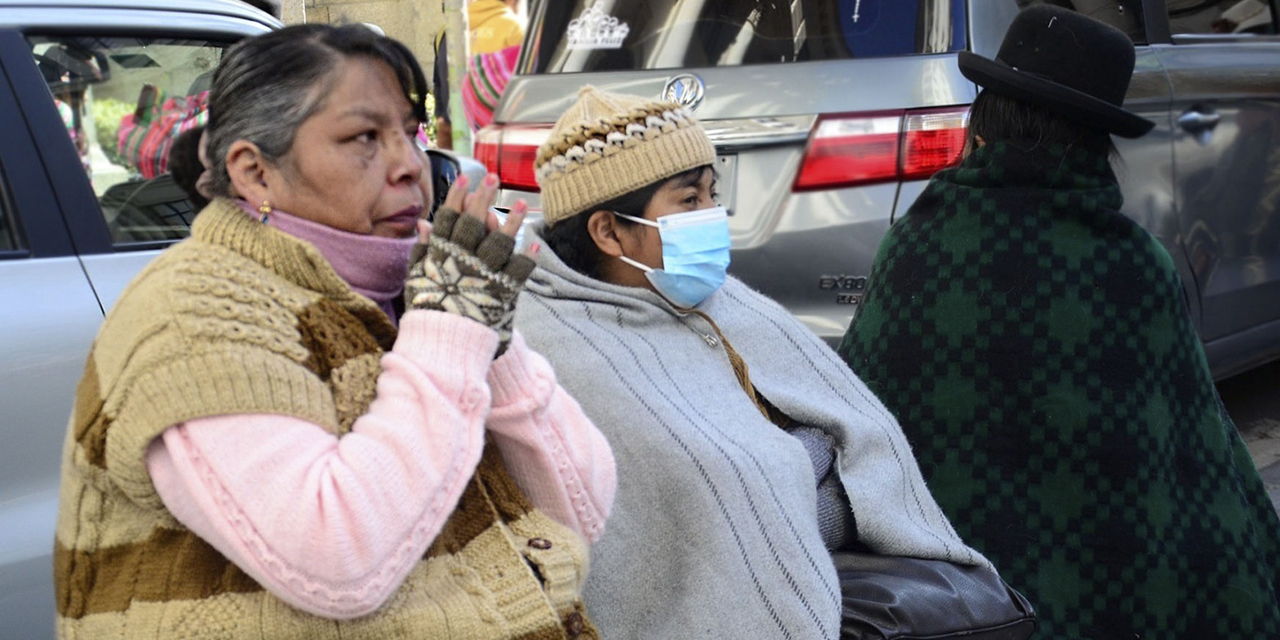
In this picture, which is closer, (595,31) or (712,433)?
(712,433)

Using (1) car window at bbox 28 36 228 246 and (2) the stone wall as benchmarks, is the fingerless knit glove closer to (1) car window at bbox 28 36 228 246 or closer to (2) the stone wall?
(1) car window at bbox 28 36 228 246

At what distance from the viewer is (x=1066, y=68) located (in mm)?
2918

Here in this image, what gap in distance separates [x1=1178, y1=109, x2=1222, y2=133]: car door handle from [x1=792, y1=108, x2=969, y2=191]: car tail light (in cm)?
135

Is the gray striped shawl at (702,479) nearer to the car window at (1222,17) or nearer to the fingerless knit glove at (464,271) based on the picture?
the fingerless knit glove at (464,271)

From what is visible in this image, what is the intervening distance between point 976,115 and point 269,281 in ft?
5.99

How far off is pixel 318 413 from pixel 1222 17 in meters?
5.29

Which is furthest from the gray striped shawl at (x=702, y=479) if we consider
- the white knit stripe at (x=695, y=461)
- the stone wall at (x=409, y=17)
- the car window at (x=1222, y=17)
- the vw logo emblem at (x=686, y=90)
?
the stone wall at (x=409, y=17)

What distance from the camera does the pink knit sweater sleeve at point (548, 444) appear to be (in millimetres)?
1812

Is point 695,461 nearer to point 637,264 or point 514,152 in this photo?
point 637,264

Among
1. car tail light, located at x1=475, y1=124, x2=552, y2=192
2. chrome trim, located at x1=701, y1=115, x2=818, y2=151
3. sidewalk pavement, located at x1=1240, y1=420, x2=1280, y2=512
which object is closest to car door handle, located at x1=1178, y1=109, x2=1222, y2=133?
sidewalk pavement, located at x1=1240, y1=420, x2=1280, y2=512

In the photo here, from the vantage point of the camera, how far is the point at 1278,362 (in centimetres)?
720

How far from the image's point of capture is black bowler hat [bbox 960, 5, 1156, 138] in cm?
286

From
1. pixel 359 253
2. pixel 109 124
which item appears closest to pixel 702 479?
pixel 359 253

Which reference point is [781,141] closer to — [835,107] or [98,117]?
[835,107]
